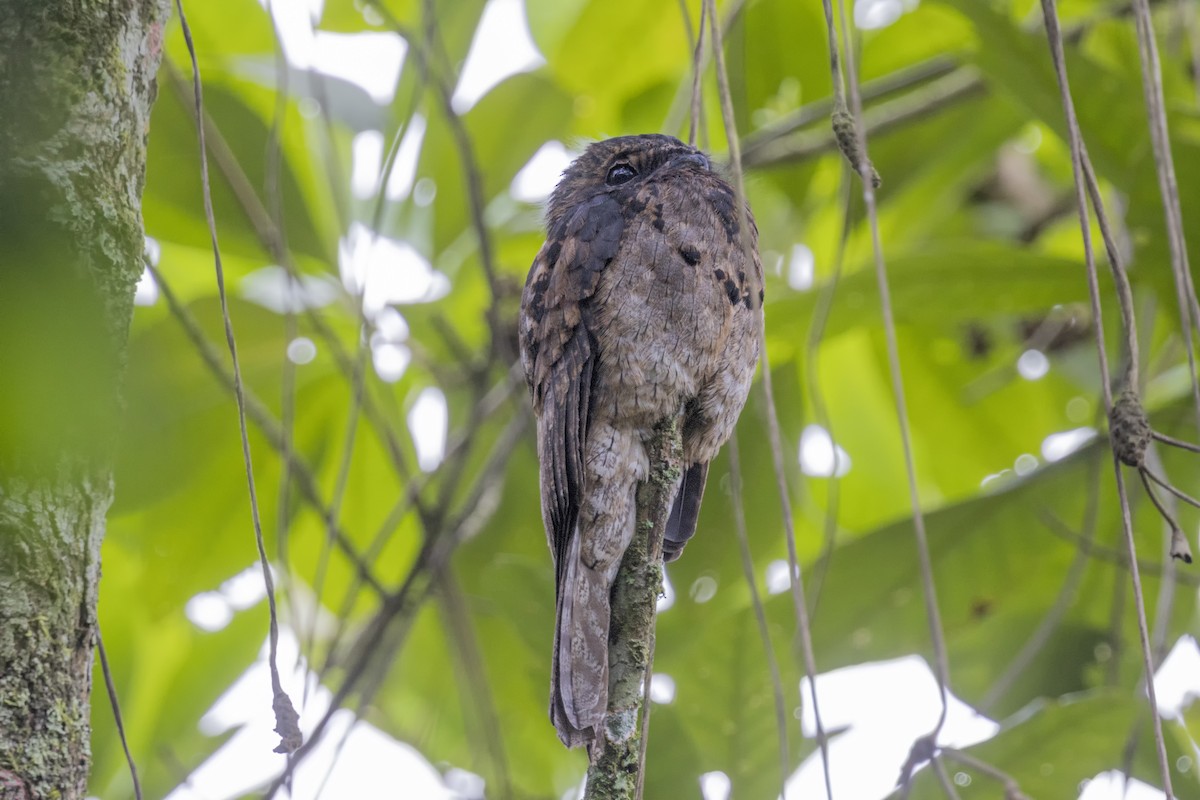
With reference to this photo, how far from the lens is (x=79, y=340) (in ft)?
3.61

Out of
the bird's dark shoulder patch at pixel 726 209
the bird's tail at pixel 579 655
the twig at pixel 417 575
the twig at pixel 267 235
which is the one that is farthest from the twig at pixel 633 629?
the twig at pixel 267 235

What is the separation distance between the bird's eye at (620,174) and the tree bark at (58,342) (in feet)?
4.10

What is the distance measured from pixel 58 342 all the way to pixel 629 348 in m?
1.00

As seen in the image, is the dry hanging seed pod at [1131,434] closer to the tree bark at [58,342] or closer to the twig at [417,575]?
the tree bark at [58,342]

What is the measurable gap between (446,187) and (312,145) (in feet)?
1.82

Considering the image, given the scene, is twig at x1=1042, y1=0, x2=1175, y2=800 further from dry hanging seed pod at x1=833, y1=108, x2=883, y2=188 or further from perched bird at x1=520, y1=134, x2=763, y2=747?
perched bird at x1=520, y1=134, x2=763, y2=747

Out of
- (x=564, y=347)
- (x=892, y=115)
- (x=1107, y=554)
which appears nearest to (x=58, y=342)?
(x=564, y=347)

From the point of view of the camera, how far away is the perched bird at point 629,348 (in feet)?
6.05

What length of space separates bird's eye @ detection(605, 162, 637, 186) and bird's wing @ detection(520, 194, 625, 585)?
307 millimetres

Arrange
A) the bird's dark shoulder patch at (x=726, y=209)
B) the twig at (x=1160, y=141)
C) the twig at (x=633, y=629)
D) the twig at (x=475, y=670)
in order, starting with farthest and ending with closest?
the twig at (x=475, y=670) < the bird's dark shoulder patch at (x=726, y=209) < the twig at (x=1160, y=141) < the twig at (x=633, y=629)

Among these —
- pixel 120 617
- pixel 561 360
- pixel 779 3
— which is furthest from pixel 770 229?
pixel 120 617

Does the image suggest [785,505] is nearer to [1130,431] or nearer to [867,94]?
[1130,431]

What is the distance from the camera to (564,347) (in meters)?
2.00

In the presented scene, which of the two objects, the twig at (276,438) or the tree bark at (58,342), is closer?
the tree bark at (58,342)
